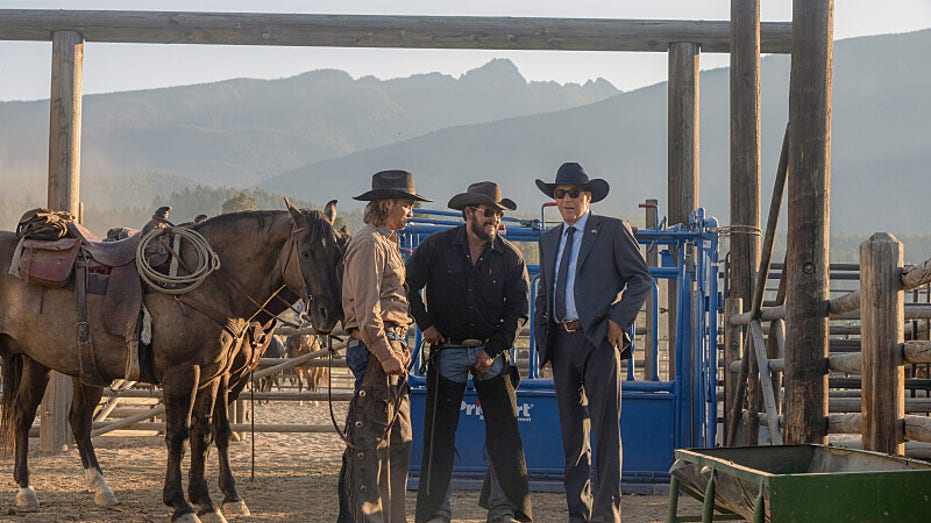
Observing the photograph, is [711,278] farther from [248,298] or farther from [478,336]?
[248,298]

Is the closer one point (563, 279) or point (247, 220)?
point (563, 279)

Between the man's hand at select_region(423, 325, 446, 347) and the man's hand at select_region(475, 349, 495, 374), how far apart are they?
0.80 feet

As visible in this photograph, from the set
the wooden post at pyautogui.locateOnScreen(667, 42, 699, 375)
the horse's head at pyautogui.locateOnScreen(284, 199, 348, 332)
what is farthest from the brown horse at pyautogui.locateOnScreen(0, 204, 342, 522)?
the wooden post at pyautogui.locateOnScreen(667, 42, 699, 375)

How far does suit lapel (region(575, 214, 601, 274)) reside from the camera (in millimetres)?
6348

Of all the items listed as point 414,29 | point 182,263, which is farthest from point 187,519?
point 414,29

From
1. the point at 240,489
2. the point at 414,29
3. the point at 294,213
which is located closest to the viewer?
the point at 294,213

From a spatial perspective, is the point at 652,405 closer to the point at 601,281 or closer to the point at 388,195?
the point at 601,281

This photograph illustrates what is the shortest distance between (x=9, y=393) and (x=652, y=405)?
4477 millimetres

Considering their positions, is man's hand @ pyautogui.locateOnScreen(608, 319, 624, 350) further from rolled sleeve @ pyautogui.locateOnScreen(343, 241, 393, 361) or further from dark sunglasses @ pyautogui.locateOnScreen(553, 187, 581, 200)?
rolled sleeve @ pyautogui.locateOnScreen(343, 241, 393, 361)

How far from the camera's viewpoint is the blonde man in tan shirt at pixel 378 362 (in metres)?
5.68

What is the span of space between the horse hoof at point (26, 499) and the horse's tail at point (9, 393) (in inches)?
22.0

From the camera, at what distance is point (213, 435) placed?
8125 millimetres

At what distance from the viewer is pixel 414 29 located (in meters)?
9.61

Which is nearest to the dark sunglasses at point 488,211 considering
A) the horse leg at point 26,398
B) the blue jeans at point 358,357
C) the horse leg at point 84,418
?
the blue jeans at point 358,357
